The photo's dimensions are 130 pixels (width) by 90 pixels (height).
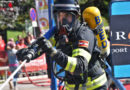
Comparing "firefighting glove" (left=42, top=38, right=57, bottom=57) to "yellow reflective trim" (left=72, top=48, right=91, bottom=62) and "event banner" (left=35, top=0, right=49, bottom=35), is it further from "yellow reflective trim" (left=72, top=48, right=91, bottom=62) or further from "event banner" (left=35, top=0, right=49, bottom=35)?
"event banner" (left=35, top=0, right=49, bottom=35)

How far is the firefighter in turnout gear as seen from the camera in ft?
7.83

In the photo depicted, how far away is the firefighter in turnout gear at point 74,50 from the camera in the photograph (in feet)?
7.83

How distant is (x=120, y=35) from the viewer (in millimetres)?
2875

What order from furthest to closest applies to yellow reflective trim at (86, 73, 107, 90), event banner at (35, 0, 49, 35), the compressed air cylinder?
1. event banner at (35, 0, 49, 35)
2. the compressed air cylinder
3. yellow reflective trim at (86, 73, 107, 90)

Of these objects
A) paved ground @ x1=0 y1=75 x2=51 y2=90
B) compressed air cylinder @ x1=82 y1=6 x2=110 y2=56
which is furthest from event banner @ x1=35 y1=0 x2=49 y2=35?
compressed air cylinder @ x1=82 y1=6 x2=110 y2=56

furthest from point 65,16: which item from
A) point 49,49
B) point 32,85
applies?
point 32,85

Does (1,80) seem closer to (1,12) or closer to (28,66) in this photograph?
(28,66)

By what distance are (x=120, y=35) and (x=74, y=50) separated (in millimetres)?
638

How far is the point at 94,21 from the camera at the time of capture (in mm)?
3600

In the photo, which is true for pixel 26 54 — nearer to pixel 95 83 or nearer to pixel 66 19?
pixel 66 19

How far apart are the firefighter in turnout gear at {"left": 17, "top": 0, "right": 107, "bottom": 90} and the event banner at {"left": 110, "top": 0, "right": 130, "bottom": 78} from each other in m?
0.19

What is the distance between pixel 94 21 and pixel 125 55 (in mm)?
796

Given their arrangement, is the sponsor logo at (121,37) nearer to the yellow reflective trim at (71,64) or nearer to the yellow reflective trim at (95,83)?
the yellow reflective trim at (95,83)

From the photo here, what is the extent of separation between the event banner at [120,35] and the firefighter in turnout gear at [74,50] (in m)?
0.19
